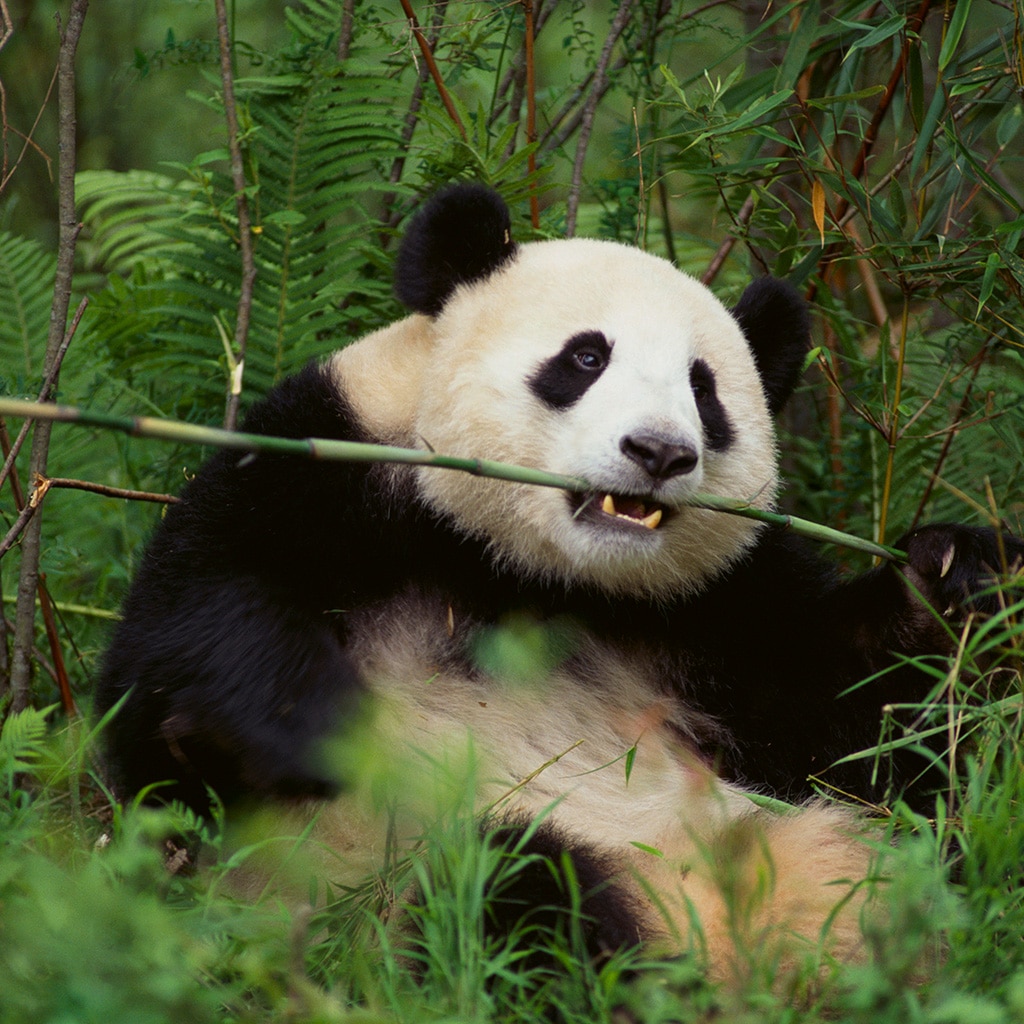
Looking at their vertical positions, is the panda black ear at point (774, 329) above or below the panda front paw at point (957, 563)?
above

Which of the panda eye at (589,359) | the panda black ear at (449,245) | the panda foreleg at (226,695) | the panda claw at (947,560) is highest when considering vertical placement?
the panda black ear at (449,245)

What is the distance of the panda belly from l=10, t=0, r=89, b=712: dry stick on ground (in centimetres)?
100

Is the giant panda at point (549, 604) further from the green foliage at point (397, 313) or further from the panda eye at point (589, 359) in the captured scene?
the green foliage at point (397, 313)

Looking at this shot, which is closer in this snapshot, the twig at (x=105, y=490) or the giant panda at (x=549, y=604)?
the giant panda at (x=549, y=604)

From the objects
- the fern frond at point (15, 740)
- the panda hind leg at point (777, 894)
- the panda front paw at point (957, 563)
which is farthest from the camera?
the panda front paw at point (957, 563)

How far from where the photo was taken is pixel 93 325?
4.65 metres

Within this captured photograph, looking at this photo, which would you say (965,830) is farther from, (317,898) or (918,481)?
(918,481)

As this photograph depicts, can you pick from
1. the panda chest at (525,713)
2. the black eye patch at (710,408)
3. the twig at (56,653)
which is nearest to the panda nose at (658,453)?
the black eye patch at (710,408)

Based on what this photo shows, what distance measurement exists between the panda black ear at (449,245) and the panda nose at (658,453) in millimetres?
748

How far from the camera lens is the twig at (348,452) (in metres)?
1.91

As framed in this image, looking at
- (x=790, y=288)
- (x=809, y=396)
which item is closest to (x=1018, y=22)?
(x=790, y=288)

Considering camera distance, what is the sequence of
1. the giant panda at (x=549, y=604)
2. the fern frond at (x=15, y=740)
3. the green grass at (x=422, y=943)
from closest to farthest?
1. the green grass at (x=422, y=943)
2. the fern frond at (x=15, y=740)
3. the giant panda at (x=549, y=604)

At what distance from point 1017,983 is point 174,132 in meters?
7.84

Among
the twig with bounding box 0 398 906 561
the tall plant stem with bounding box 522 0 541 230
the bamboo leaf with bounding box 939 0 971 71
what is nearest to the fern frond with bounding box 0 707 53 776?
the twig with bounding box 0 398 906 561
